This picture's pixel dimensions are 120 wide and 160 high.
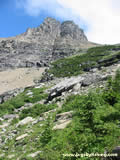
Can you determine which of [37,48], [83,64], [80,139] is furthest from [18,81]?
[37,48]

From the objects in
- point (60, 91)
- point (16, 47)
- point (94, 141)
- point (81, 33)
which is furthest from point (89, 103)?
point (81, 33)

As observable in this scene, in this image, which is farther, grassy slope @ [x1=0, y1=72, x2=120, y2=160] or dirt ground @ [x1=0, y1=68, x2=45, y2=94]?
dirt ground @ [x1=0, y1=68, x2=45, y2=94]

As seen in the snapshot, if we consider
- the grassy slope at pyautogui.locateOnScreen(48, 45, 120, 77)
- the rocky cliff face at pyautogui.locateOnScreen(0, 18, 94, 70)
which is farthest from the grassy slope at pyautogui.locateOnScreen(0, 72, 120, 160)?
the rocky cliff face at pyautogui.locateOnScreen(0, 18, 94, 70)

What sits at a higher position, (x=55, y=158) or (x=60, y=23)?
(x=60, y=23)

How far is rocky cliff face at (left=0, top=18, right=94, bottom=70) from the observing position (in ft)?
337

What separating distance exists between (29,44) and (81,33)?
73104 millimetres

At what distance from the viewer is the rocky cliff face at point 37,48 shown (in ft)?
337

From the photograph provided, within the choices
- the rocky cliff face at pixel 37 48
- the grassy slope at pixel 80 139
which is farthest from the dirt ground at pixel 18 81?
the grassy slope at pixel 80 139

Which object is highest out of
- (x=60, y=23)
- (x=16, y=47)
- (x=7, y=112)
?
(x=60, y=23)

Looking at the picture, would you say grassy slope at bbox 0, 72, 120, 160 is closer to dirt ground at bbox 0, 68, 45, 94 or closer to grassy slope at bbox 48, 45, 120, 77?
grassy slope at bbox 48, 45, 120, 77

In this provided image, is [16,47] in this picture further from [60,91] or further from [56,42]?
[60,91]

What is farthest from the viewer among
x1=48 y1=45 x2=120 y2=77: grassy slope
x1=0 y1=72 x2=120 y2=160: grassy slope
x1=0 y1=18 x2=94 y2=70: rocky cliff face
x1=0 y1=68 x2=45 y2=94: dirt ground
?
x1=0 y1=18 x2=94 y2=70: rocky cliff face

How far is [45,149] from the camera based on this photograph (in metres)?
6.21

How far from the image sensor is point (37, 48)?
117125 millimetres
